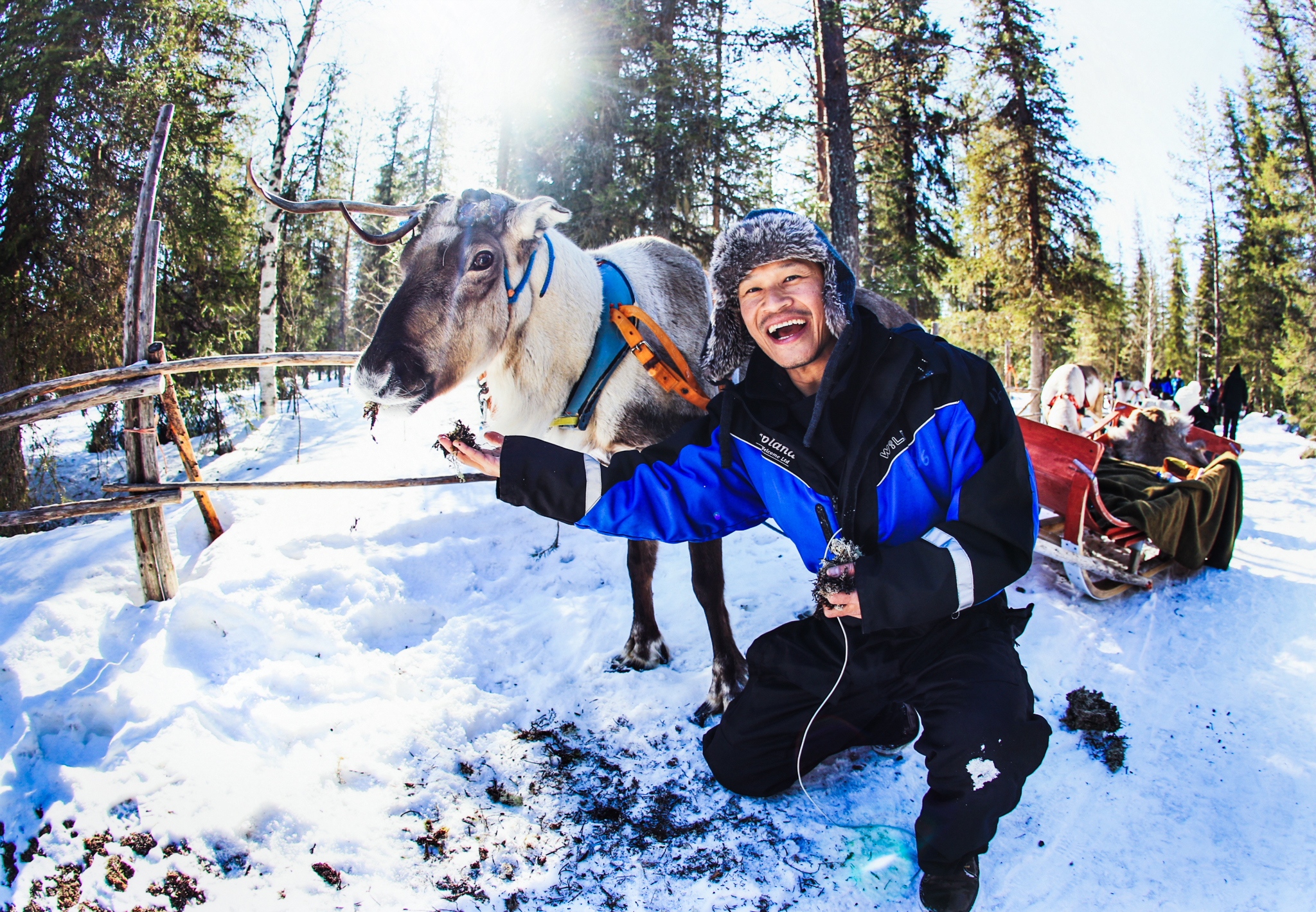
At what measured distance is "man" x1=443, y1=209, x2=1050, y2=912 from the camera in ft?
6.15

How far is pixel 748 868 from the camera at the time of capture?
2.09 metres

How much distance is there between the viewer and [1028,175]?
1627 centimetres

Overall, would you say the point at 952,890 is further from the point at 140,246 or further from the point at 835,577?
the point at 140,246

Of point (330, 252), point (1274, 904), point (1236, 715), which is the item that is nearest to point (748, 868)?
point (1274, 904)

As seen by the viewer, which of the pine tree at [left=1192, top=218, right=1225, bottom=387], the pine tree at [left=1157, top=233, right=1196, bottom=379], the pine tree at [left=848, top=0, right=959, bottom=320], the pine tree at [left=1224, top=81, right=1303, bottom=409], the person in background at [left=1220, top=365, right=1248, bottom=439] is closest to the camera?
the pine tree at [left=848, top=0, right=959, bottom=320]

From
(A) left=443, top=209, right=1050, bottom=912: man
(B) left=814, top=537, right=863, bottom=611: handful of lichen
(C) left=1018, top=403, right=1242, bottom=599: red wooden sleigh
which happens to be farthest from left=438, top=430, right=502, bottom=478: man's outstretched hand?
(C) left=1018, top=403, right=1242, bottom=599: red wooden sleigh

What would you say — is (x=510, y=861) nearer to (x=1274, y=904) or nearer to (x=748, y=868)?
(x=748, y=868)

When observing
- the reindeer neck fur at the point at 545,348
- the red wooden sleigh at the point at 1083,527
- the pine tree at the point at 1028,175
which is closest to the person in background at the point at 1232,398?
the pine tree at the point at 1028,175

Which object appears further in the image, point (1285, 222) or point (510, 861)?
point (1285, 222)

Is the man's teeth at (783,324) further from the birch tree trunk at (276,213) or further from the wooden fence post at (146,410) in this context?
the birch tree trunk at (276,213)

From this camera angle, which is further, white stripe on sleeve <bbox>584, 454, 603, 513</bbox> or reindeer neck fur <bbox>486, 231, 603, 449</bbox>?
reindeer neck fur <bbox>486, 231, 603, 449</bbox>

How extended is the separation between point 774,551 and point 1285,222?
25591mm

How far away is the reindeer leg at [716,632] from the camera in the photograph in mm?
2953

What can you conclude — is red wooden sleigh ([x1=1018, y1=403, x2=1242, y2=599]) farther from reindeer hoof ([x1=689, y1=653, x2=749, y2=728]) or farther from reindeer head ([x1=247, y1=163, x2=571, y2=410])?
reindeer head ([x1=247, y1=163, x2=571, y2=410])
